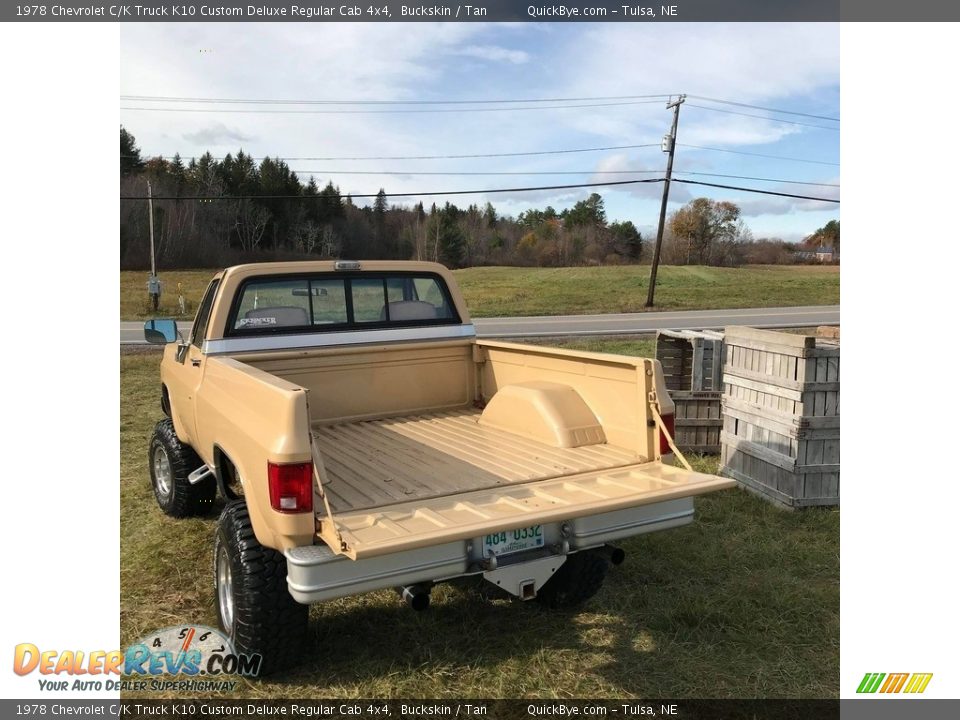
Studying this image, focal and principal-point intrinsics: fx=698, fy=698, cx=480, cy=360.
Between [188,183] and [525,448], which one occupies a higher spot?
[188,183]

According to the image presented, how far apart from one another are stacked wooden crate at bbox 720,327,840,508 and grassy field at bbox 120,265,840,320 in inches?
781

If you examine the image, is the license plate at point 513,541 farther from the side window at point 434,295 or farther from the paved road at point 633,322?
the paved road at point 633,322

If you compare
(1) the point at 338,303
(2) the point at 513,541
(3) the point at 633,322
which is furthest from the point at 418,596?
(3) the point at 633,322

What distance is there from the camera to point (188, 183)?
127ft

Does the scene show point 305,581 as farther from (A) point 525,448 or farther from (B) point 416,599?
(A) point 525,448

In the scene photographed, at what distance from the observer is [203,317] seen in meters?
5.24

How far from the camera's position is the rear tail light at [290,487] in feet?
9.53

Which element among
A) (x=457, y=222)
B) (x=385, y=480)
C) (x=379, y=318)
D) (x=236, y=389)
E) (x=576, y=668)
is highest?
(x=457, y=222)

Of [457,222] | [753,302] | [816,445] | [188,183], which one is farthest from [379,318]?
[188,183]

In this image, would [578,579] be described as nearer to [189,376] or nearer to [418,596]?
[418,596]

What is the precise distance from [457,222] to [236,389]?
3723 cm

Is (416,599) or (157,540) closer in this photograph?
(416,599)

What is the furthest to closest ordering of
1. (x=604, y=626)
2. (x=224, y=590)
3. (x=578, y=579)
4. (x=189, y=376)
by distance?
(x=189, y=376), (x=578, y=579), (x=604, y=626), (x=224, y=590)

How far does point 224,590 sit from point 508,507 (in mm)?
1587
